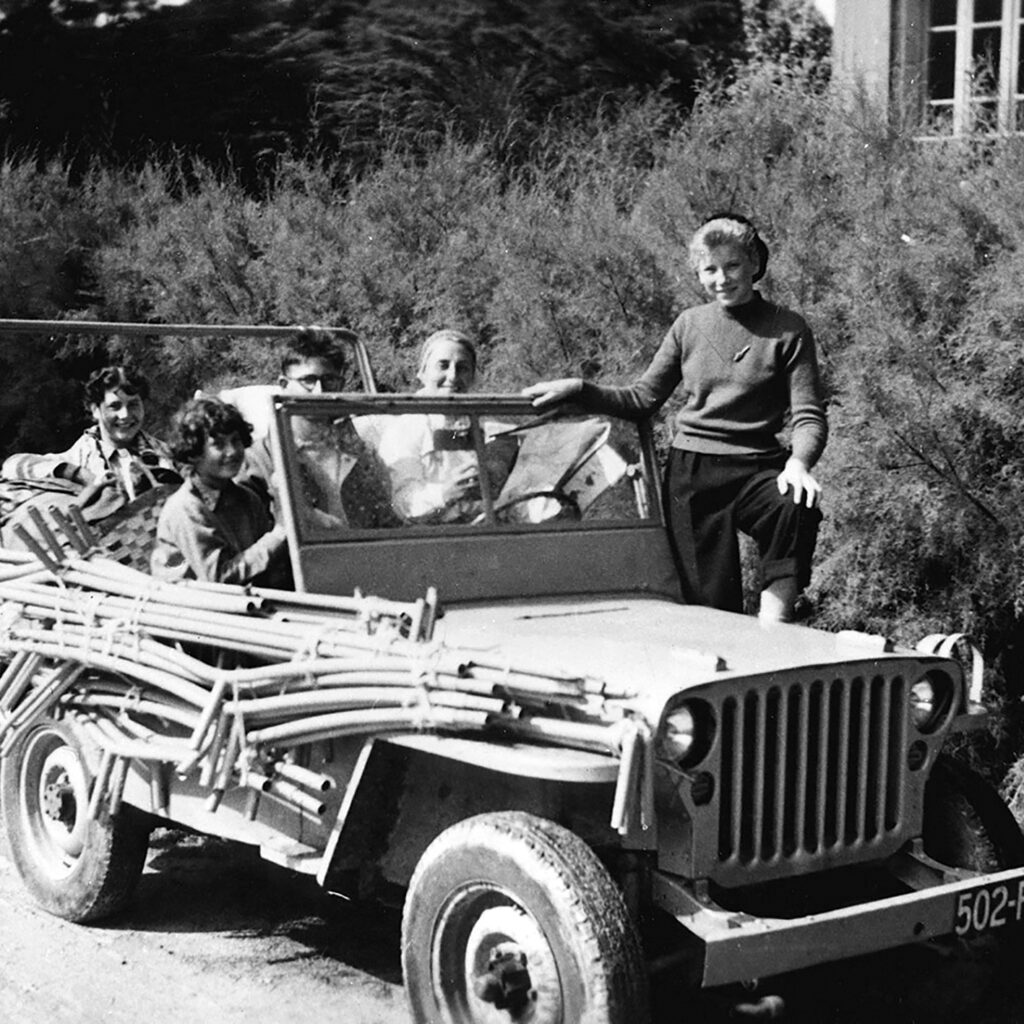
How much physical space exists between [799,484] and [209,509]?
6.36 ft

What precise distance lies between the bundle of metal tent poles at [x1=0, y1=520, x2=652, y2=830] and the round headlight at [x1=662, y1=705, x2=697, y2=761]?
14 centimetres

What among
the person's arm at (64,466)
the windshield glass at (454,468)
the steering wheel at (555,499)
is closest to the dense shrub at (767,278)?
the windshield glass at (454,468)

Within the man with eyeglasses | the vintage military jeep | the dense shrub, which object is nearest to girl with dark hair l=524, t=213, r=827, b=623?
the vintage military jeep

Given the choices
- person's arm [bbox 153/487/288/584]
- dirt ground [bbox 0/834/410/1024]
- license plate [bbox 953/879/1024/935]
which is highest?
person's arm [bbox 153/487/288/584]

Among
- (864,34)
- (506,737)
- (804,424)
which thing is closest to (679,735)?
(506,737)

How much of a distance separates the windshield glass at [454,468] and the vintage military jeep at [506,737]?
1 cm

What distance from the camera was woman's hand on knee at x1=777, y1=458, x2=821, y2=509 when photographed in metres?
5.36

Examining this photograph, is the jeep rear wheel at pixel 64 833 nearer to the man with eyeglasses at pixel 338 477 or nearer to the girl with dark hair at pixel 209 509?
the girl with dark hair at pixel 209 509

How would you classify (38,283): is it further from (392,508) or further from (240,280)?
(392,508)

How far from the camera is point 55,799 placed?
5660mm

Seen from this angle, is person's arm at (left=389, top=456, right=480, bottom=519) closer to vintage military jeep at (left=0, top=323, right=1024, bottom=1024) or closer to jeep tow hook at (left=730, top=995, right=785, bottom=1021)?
vintage military jeep at (left=0, top=323, right=1024, bottom=1024)

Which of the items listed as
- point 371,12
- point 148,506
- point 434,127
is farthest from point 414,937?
point 371,12

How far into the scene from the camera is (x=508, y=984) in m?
3.99

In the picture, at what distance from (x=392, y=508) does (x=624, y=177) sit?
→ 192 inches
